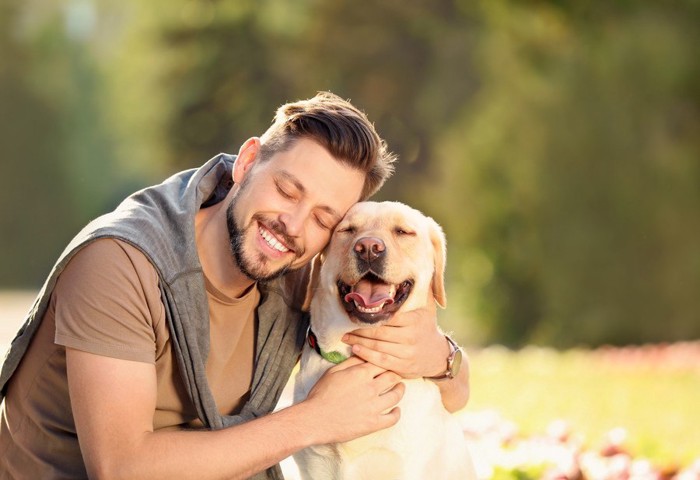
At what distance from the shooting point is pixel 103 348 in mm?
2842

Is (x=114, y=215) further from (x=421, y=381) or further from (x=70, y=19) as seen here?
(x=70, y=19)

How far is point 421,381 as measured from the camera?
11.4 feet

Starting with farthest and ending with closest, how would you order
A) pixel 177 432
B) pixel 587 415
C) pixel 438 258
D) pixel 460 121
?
1. pixel 460 121
2. pixel 587 415
3. pixel 438 258
4. pixel 177 432

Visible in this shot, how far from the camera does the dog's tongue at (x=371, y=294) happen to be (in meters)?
3.37

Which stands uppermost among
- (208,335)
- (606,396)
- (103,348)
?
(606,396)

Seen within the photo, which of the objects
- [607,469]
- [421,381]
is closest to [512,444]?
[607,469]

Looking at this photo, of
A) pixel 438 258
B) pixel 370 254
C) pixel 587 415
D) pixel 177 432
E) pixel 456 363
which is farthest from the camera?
pixel 587 415

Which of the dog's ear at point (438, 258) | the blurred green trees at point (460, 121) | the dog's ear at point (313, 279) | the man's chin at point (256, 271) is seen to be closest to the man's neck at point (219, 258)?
the man's chin at point (256, 271)

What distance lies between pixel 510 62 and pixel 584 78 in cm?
258

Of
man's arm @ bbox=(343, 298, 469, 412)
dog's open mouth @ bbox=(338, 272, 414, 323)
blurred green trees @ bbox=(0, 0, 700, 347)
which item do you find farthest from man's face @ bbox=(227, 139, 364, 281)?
blurred green trees @ bbox=(0, 0, 700, 347)

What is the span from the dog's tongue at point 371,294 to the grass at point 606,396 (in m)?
1.94

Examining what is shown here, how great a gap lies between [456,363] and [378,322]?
40 cm

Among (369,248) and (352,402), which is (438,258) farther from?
(352,402)

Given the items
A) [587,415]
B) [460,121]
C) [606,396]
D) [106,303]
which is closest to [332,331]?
[106,303]
